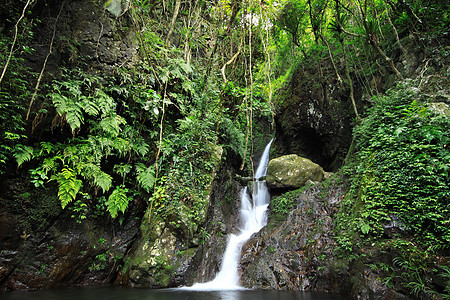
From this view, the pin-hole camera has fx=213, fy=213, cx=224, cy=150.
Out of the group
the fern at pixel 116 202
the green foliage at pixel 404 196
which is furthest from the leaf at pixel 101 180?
the green foliage at pixel 404 196

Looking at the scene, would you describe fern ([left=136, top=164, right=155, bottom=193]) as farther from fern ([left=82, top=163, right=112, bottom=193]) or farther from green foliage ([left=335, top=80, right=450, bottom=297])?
green foliage ([left=335, top=80, right=450, bottom=297])

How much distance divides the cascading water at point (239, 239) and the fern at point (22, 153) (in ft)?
14.1

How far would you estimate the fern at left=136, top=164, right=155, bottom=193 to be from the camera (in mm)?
5383

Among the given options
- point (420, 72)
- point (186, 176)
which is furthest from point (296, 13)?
point (186, 176)

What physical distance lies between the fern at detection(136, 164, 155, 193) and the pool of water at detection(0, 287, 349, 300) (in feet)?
7.20

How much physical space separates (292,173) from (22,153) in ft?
25.0

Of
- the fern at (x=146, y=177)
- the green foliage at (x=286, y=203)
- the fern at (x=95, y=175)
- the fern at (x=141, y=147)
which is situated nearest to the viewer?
the fern at (x=95, y=175)

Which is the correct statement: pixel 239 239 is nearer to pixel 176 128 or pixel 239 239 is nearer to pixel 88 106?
pixel 176 128

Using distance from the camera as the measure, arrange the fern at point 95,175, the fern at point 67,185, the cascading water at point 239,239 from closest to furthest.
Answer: the fern at point 67,185 < the fern at point 95,175 < the cascading water at point 239,239

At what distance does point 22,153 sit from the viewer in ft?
13.6

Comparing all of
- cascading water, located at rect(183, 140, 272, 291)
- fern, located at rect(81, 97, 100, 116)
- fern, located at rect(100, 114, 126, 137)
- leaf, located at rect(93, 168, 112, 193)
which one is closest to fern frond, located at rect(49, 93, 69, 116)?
fern, located at rect(81, 97, 100, 116)

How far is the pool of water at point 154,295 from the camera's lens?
3.93 m

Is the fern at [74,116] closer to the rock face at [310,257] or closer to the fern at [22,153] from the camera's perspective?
the fern at [22,153]

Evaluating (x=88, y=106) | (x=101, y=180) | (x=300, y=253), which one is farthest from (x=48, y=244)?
(x=300, y=253)
